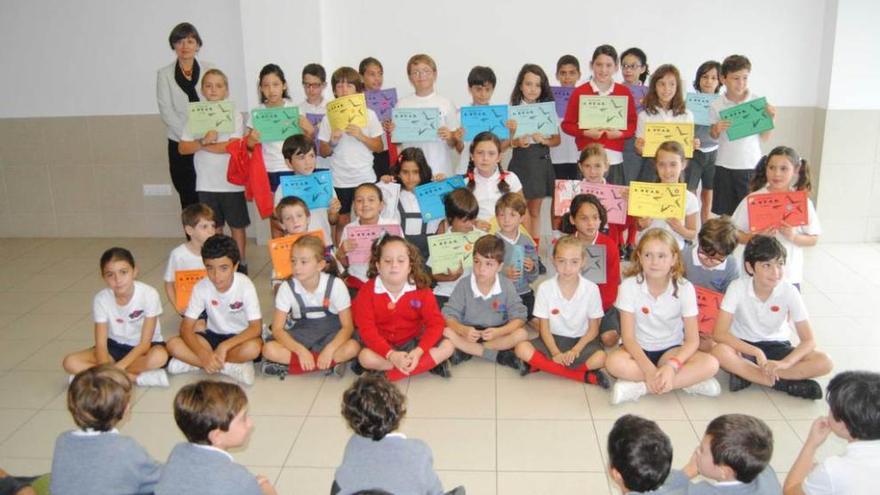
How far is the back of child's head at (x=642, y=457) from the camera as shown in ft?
6.29

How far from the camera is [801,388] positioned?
132 inches

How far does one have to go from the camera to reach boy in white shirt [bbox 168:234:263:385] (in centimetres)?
367

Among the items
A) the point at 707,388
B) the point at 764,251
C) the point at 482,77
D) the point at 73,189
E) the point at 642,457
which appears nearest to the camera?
the point at 642,457

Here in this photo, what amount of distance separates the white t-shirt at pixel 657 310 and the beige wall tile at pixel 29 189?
209 inches

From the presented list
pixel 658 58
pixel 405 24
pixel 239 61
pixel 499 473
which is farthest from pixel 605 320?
pixel 239 61

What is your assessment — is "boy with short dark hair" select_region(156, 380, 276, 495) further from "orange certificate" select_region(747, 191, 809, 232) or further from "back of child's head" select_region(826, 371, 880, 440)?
"orange certificate" select_region(747, 191, 809, 232)

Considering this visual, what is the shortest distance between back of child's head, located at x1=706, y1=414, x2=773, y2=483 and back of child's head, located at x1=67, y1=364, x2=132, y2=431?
1.73 metres

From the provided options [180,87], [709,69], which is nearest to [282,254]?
[180,87]

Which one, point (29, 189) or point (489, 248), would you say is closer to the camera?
point (489, 248)

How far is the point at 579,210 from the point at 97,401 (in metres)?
2.63

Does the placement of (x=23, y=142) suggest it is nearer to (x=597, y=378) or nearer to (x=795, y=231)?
(x=597, y=378)

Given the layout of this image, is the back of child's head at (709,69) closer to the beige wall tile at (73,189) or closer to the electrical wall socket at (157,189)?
the electrical wall socket at (157,189)

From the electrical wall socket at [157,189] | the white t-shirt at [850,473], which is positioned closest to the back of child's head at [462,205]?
the white t-shirt at [850,473]

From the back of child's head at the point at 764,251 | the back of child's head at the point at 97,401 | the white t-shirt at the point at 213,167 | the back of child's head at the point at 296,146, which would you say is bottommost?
the back of child's head at the point at 97,401
